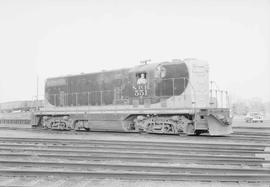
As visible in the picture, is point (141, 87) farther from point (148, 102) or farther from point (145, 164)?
point (145, 164)

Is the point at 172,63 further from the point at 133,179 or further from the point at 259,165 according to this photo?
the point at 133,179

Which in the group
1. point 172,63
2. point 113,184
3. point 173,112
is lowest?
point 113,184

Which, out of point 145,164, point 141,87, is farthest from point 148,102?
point 145,164

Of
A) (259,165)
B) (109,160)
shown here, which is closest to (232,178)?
(259,165)

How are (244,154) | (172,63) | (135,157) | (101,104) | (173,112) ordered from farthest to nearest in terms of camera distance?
(101,104) < (172,63) < (173,112) < (244,154) < (135,157)

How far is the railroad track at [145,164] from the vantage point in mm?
5266

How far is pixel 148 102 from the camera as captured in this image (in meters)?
13.2

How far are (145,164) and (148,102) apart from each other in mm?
7136

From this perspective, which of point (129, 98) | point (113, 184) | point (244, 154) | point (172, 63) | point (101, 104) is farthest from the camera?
point (101, 104)

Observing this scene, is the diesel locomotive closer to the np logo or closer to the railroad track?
the np logo

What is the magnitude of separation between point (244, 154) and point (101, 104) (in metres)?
8.93

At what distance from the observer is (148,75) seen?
13367mm

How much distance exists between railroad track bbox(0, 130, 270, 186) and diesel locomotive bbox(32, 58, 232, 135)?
3.35 metres

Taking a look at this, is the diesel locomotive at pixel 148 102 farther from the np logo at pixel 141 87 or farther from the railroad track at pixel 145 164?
the railroad track at pixel 145 164
